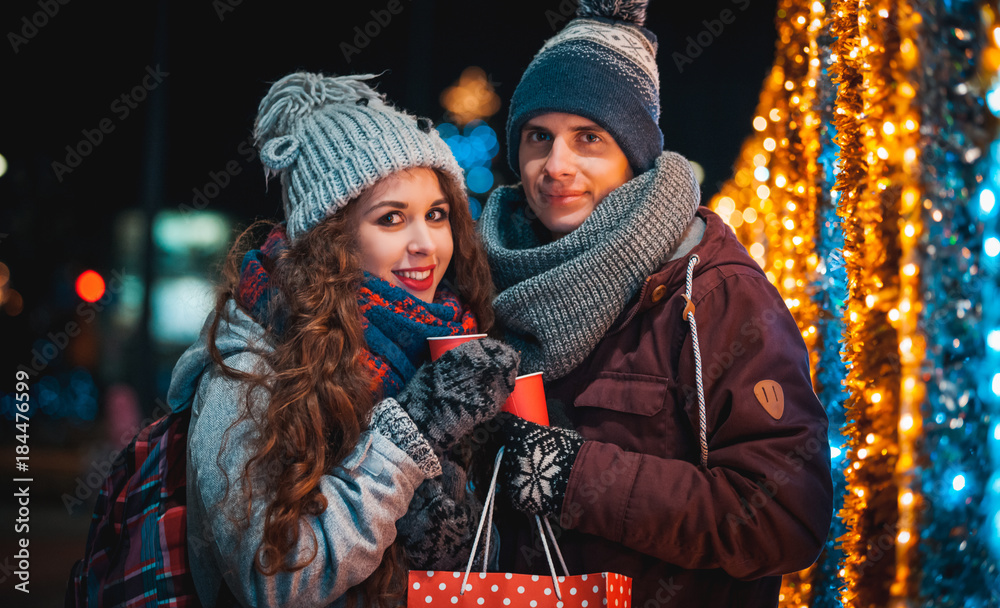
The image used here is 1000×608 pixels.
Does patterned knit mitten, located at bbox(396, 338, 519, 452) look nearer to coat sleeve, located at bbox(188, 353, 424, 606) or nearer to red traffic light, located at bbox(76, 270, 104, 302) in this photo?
coat sleeve, located at bbox(188, 353, 424, 606)

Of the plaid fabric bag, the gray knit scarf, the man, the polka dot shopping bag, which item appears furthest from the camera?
the gray knit scarf

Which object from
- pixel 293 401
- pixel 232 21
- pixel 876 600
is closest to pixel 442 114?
pixel 232 21

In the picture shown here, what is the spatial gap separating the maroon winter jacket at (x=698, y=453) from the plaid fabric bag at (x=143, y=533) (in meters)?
0.91

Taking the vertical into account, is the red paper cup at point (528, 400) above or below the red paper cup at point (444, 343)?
below

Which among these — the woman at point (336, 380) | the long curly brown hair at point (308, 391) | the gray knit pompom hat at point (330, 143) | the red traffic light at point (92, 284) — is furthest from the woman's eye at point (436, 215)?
the red traffic light at point (92, 284)

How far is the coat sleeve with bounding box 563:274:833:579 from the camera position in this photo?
1.63 m

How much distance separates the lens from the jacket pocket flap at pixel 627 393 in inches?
72.2

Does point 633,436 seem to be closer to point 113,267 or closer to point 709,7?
point 709,7

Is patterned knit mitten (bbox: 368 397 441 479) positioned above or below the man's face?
below

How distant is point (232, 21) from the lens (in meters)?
7.22

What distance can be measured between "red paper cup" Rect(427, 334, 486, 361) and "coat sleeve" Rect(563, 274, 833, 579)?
0.43 m

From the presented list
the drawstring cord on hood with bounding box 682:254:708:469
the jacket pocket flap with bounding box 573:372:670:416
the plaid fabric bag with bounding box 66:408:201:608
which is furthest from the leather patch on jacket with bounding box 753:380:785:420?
the plaid fabric bag with bounding box 66:408:201:608

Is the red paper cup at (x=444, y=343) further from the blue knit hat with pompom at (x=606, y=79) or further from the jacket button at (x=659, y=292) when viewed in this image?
the blue knit hat with pompom at (x=606, y=79)

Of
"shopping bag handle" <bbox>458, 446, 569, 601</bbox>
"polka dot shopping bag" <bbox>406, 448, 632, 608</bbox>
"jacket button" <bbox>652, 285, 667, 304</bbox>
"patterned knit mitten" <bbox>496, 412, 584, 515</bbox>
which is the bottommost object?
"polka dot shopping bag" <bbox>406, 448, 632, 608</bbox>
